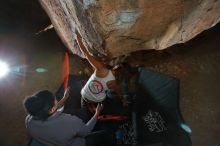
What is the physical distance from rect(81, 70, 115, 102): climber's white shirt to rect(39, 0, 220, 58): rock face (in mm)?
346

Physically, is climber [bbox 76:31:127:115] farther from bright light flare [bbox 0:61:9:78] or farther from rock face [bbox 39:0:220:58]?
bright light flare [bbox 0:61:9:78]

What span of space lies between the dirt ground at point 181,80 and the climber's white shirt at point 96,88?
3.85 feet

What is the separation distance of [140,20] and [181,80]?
2.02 m

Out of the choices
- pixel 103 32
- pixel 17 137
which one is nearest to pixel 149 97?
pixel 103 32

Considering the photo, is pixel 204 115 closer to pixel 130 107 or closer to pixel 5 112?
pixel 130 107

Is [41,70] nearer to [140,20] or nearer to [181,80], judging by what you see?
[181,80]

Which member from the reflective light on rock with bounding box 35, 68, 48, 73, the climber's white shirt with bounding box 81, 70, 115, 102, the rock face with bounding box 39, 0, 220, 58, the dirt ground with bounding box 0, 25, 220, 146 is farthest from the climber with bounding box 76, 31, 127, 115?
the reflective light on rock with bounding box 35, 68, 48, 73

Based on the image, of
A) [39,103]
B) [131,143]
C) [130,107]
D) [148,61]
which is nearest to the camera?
[39,103]

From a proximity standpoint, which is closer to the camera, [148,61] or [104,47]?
[104,47]

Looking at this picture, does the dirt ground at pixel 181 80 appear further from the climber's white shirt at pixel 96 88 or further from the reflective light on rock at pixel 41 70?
the climber's white shirt at pixel 96 88

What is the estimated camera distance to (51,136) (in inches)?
110

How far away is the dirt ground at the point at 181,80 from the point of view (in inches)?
161

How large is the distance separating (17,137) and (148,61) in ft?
7.79

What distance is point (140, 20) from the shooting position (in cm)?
255
